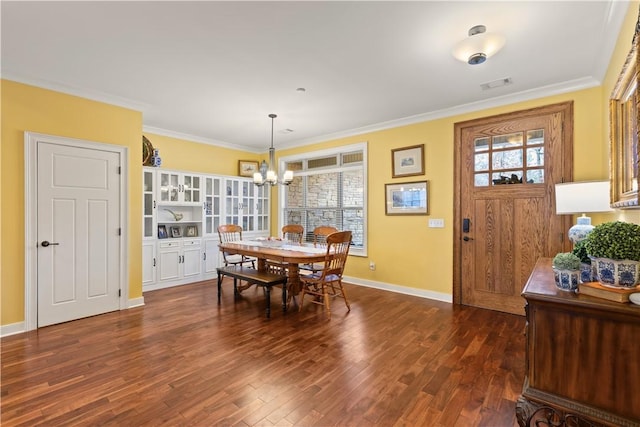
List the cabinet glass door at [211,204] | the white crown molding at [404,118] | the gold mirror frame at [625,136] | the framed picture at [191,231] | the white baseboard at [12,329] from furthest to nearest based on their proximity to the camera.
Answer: the cabinet glass door at [211,204]
the framed picture at [191,231]
the white crown molding at [404,118]
the white baseboard at [12,329]
the gold mirror frame at [625,136]

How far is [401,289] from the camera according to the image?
15.3ft

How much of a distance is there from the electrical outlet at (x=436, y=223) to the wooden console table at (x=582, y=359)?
2857mm

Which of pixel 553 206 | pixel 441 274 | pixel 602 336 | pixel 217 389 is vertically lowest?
pixel 217 389

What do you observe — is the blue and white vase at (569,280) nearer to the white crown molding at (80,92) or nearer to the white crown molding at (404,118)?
the white crown molding at (404,118)

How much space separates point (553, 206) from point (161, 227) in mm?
5690

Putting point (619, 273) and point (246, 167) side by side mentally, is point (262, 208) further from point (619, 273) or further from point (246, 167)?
point (619, 273)

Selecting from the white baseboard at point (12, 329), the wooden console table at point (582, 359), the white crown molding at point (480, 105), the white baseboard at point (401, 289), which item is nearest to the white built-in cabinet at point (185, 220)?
the white baseboard at point (12, 329)

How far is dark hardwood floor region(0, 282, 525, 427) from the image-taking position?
6.15 feet

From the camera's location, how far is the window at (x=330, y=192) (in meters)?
5.32

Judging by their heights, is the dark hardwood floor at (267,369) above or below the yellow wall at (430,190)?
below

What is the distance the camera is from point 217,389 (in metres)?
2.13

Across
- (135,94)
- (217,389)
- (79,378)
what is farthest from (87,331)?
(135,94)

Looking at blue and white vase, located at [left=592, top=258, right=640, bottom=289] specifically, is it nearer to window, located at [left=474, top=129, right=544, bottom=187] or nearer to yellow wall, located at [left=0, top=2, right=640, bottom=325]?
yellow wall, located at [left=0, top=2, right=640, bottom=325]

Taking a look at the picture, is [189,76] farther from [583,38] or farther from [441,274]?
[441,274]
